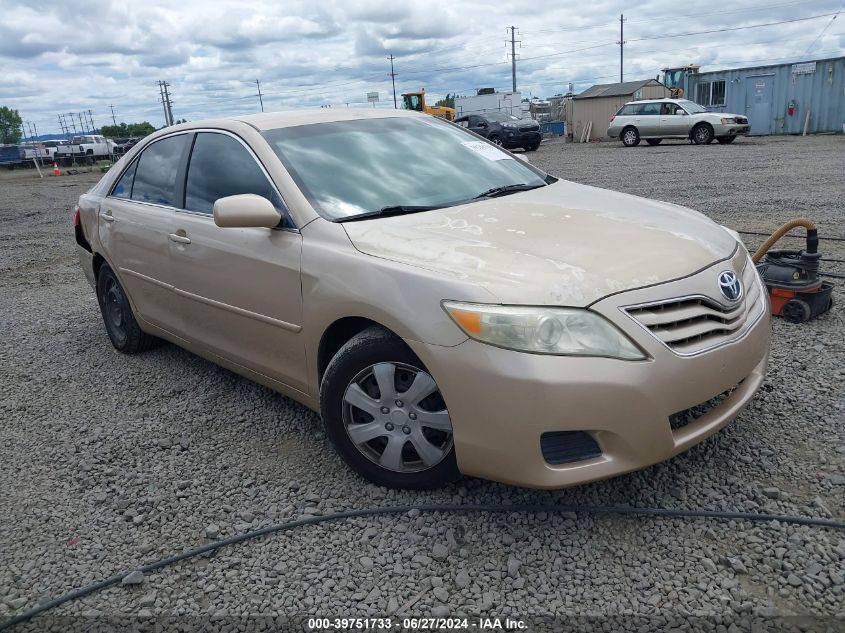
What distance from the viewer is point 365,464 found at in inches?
115

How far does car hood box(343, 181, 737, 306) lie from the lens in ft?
8.02

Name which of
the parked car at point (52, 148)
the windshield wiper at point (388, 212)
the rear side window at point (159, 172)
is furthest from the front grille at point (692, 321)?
the parked car at point (52, 148)

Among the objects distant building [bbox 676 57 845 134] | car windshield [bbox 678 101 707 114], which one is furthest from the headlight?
distant building [bbox 676 57 845 134]

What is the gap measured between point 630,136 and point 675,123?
1.82 metres

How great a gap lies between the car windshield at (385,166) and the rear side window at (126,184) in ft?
5.02

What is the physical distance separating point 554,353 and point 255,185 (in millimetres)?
1803

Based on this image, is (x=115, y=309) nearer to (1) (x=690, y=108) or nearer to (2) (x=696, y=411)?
(2) (x=696, y=411)

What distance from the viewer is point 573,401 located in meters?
2.30

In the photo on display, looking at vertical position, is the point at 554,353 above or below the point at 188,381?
above

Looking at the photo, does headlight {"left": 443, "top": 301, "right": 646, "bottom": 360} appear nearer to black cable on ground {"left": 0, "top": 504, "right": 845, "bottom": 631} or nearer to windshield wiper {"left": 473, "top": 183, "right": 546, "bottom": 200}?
black cable on ground {"left": 0, "top": 504, "right": 845, "bottom": 631}

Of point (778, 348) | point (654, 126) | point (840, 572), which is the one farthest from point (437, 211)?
point (654, 126)

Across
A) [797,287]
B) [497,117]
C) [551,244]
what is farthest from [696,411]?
[497,117]

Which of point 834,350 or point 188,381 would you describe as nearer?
point 834,350

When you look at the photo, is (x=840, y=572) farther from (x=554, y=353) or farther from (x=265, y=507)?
(x=265, y=507)
